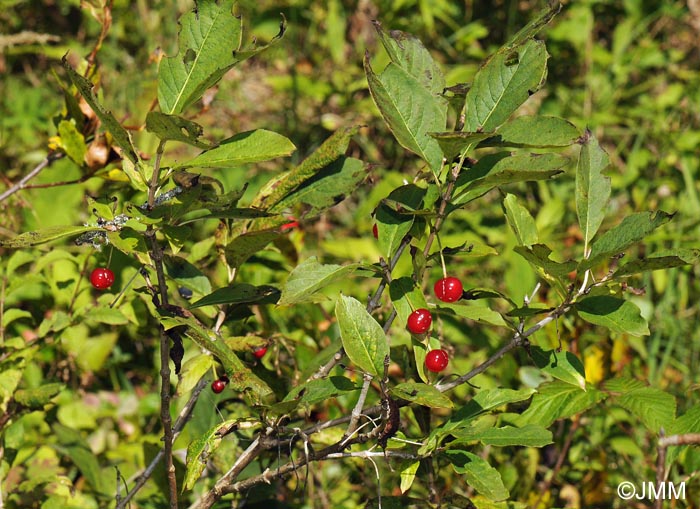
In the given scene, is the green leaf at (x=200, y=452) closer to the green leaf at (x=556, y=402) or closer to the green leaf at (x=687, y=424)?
the green leaf at (x=556, y=402)

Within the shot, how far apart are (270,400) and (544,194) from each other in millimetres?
2309

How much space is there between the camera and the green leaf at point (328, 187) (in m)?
Answer: 1.36

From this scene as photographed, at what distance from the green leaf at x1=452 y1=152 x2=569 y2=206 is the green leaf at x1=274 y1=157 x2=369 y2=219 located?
0.20 metres

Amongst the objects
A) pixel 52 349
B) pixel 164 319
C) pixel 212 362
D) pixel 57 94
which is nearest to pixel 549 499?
pixel 212 362

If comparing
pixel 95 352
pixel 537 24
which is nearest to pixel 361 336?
pixel 537 24

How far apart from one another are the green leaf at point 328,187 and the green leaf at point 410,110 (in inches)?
7.5

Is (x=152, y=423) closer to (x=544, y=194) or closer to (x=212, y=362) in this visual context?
(x=212, y=362)

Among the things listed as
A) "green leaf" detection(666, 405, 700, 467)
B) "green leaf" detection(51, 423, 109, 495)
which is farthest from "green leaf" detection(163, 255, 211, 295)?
"green leaf" detection(666, 405, 700, 467)

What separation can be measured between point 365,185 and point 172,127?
96.1 inches

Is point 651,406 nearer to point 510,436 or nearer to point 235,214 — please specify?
point 510,436

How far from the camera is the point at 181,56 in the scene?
116 cm

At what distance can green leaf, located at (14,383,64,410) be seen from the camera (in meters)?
1.64

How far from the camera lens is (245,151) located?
114 cm

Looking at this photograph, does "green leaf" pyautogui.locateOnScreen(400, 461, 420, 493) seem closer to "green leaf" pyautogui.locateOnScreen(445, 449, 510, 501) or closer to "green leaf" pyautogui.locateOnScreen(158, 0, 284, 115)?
"green leaf" pyautogui.locateOnScreen(445, 449, 510, 501)
